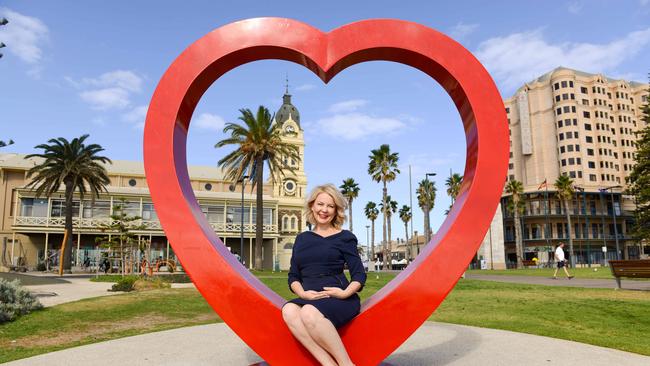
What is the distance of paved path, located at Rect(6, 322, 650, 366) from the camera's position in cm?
538

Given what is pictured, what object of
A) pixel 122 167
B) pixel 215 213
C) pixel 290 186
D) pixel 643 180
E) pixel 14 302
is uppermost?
pixel 122 167

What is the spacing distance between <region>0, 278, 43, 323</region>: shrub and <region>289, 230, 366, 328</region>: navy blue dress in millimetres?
8224

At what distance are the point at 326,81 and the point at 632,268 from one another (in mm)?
12921

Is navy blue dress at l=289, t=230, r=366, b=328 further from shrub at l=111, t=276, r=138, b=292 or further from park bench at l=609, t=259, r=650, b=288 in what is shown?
shrub at l=111, t=276, r=138, b=292

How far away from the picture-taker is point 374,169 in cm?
4991

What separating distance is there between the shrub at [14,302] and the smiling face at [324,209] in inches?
331

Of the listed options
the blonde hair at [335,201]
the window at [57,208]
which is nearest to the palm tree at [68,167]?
the window at [57,208]

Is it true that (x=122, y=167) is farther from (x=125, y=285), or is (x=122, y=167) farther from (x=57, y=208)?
(x=125, y=285)

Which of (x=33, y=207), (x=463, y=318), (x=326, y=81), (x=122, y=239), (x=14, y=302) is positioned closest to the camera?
(x=326, y=81)

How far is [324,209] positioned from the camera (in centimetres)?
414

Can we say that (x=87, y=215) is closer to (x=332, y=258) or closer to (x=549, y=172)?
(x=332, y=258)

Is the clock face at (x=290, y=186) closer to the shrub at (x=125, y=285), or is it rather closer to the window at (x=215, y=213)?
the window at (x=215, y=213)

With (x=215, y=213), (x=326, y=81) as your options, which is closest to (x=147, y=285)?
(x=326, y=81)

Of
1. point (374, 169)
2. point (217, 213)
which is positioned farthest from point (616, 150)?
point (217, 213)
